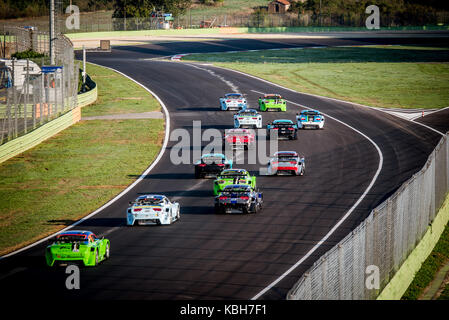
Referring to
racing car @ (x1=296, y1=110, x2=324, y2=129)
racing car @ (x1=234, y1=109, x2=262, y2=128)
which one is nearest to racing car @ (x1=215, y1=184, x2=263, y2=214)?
racing car @ (x1=234, y1=109, x2=262, y2=128)

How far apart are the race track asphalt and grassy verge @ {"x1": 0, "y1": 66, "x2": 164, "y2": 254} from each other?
150cm

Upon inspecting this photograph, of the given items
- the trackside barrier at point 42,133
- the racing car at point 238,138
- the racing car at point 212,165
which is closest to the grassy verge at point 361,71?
the racing car at point 238,138

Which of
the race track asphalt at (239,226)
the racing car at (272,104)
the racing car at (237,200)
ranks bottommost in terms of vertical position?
the race track asphalt at (239,226)

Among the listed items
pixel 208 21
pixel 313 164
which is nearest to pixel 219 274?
pixel 313 164

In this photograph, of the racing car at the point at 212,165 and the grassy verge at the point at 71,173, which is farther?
the racing car at the point at 212,165

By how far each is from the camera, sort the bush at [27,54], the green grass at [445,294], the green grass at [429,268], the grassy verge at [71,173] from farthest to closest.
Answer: the bush at [27,54] → the grassy verge at [71,173] → the green grass at [429,268] → the green grass at [445,294]

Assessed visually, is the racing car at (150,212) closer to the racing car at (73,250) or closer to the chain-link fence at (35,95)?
the racing car at (73,250)

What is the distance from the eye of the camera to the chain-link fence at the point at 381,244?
48.8 feet

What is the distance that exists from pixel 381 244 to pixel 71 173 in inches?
1080

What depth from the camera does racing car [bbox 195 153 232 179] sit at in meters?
40.1

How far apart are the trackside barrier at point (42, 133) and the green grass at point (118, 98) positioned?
Result: 199 centimetres

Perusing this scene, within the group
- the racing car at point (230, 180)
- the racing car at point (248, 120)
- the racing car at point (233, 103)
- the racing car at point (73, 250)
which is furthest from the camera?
the racing car at point (233, 103)

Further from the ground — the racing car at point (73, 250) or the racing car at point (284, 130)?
the racing car at point (284, 130)
